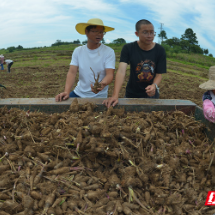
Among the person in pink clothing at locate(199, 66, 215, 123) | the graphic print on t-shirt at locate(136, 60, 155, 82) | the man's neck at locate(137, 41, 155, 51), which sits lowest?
the person in pink clothing at locate(199, 66, 215, 123)

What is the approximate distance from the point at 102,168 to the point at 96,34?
1953 mm

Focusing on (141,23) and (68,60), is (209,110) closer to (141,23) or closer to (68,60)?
(141,23)

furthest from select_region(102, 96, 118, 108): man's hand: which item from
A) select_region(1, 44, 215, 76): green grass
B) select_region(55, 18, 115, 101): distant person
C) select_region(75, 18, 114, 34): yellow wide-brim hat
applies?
select_region(1, 44, 215, 76): green grass

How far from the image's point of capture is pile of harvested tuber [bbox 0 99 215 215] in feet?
4.67

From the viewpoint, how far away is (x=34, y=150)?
1802mm

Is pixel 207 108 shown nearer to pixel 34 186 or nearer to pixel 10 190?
pixel 34 186

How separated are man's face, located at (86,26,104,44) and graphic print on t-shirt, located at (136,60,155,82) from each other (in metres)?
0.69

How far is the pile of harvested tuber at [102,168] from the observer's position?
4.67 ft

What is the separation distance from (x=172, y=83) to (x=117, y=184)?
743 cm

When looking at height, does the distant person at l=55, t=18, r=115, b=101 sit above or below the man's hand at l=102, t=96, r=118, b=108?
above

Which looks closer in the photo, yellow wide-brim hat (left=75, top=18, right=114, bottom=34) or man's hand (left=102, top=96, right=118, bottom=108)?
man's hand (left=102, top=96, right=118, bottom=108)

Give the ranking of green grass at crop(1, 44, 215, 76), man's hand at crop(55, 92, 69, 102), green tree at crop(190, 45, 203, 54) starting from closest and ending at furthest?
man's hand at crop(55, 92, 69, 102), green grass at crop(1, 44, 215, 76), green tree at crop(190, 45, 203, 54)

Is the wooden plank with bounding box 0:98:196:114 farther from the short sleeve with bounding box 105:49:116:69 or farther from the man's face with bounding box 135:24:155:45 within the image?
the man's face with bounding box 135:24:155:45

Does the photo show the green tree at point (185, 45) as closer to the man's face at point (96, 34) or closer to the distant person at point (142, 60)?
the distant person at point (142, 60)
